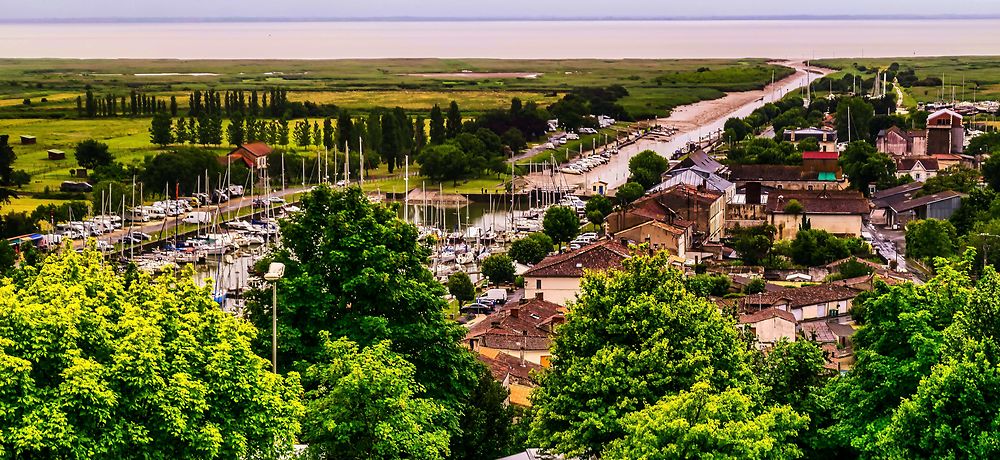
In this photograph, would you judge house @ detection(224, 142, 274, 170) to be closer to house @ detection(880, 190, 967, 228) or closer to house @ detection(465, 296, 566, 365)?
house @ detection(880, 190, 967, 228)

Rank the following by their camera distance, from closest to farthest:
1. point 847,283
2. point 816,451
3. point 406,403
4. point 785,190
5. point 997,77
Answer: point 406,403 → point 816,451 → point 847,283 → point 785,190 → point 997,77

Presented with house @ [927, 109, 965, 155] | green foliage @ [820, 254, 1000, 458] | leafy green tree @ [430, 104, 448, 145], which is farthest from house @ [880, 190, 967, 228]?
green foliage @ [820, 254, 1000, 458]

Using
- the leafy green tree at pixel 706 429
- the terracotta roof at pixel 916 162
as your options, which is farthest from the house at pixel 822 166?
the leafy green tree at pixel 706 429

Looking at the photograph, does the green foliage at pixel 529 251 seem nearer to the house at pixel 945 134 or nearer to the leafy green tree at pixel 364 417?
the leafy green tree at pixel 364 417

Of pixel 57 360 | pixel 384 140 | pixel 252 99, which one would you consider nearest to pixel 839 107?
pixel 384 140

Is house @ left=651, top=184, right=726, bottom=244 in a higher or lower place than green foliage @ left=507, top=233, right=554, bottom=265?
higher

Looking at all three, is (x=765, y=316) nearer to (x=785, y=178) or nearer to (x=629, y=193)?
(x=629, y=193)

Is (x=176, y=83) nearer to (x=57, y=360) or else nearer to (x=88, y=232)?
(x=88, y=232)

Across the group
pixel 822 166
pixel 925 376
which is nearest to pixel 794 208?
pixel 822 166
